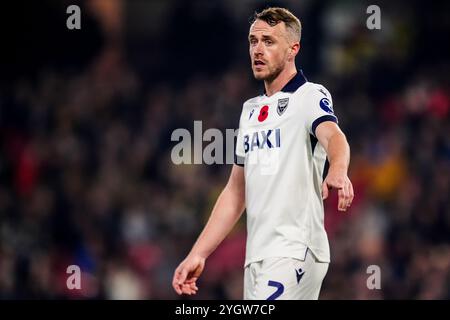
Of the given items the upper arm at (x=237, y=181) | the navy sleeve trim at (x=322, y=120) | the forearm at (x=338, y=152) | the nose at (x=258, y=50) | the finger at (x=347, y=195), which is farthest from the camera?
the upper arm at (x=237, y=181)

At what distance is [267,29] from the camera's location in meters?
6.25

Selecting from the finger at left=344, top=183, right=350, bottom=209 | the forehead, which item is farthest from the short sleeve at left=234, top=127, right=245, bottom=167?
the finger at left=344, top=183, right=350, bottom=209

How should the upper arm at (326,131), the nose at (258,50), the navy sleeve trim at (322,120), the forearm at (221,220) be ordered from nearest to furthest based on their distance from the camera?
the upper arm at (326,131), the navy sleeve trim at (322,120), the nose at (258,50), the forearm at (221,220)

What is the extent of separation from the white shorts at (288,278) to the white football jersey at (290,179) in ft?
0.12

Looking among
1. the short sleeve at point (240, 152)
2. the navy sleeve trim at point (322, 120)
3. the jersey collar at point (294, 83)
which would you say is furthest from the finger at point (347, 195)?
the short sleeve at point (240, 152)

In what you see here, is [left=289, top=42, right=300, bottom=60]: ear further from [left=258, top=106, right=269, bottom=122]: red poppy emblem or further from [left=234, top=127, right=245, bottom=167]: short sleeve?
[left=234, top=127, right=245, bottom=167]: short sleeve

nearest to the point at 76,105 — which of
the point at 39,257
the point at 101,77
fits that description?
the point at 101,77

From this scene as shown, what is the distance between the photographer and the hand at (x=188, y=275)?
6.19 metres

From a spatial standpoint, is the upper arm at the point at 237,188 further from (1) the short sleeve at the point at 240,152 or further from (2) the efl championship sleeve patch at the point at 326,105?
(2) the efl championship sleeve patch at the point at 326,105

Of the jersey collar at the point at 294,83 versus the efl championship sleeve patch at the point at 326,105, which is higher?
the jersey collar at the point at 294,83

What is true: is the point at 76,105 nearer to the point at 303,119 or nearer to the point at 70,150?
the point at 70,150

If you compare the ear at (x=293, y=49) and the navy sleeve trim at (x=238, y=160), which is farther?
the navy sleeve trim at (x=238, y=160)

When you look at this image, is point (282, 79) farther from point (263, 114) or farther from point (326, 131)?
point (326, 131)
